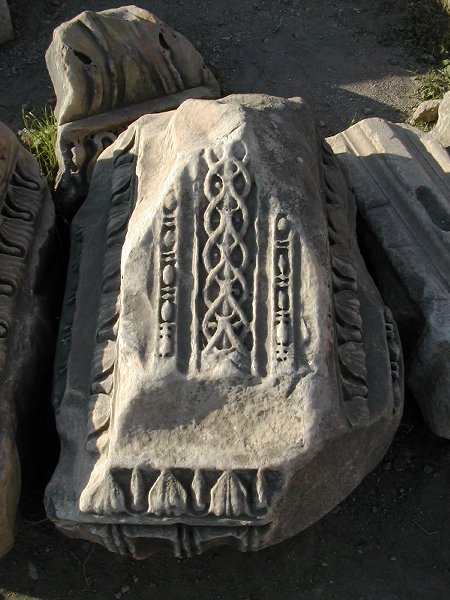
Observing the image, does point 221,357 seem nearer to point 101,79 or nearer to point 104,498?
point 104,498

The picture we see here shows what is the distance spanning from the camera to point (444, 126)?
3635 millimetres

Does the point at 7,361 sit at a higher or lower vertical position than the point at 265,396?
higher

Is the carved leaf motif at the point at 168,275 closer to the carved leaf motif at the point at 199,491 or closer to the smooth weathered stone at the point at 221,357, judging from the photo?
the smooth weathered stone at the point at 221,357

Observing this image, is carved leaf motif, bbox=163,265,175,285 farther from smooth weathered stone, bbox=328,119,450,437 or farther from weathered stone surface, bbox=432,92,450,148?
weathered stone surface, bbox=432,92,450,148

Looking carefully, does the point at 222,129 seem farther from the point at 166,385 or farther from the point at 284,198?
the point at 166,385

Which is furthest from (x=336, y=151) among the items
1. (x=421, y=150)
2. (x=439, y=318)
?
(x=439, y=318)

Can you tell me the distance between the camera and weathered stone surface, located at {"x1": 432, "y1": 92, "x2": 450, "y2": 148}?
3602mm

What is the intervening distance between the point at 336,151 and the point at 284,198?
3.82 ft

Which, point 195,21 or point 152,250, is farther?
point 195,21

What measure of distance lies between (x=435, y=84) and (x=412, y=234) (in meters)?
1.82

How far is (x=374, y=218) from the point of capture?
9.93 feet

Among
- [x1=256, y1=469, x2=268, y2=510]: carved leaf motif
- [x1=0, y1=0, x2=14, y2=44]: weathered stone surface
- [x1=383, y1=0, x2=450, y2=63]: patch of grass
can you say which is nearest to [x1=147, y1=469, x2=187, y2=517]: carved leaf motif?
[x1=256, y1=469, x2=268, y2=510]: carved leaf motif

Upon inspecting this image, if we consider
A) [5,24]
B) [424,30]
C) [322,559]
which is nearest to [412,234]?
[322,559]

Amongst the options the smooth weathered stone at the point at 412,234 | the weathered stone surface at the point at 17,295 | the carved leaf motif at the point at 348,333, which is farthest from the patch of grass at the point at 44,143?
the carved leaf motif at the point at 348,333
